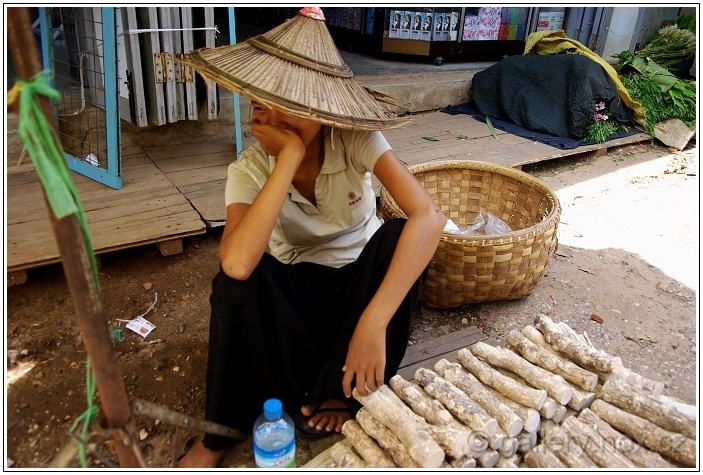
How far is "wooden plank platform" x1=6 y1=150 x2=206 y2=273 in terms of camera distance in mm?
2727

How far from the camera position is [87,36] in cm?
337

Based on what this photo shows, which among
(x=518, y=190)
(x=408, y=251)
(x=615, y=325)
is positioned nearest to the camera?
(x=408, y=251)

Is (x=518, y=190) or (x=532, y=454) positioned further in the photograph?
(x=518, y=190)

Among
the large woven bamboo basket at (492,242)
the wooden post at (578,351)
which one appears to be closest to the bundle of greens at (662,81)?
the large woven bamboo basket at (492,242)

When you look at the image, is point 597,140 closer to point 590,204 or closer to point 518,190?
point 590,204

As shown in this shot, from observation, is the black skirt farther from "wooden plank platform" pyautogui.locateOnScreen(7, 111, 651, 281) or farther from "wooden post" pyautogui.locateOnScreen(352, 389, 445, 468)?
"wooden plank platform" pyautogui.locateOnScreen(7, 111, 651, 281)

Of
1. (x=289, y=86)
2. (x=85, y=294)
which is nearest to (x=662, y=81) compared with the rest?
(x=289, y=86)

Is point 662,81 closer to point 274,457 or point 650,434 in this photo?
point 650,434

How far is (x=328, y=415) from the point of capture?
205 centimetres

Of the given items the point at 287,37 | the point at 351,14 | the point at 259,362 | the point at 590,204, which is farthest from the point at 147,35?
the point at 351,14

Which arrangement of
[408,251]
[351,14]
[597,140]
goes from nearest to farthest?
[408,251], [597,140], [351,14]

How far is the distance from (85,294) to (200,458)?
1035mm

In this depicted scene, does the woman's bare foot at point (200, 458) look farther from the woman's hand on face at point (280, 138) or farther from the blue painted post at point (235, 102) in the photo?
the blue painted post at point (235, 102)

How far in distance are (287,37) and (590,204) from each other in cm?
335
